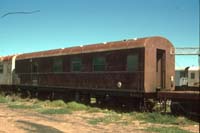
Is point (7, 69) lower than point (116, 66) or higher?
higher

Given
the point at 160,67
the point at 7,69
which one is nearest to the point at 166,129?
the point at 160,67

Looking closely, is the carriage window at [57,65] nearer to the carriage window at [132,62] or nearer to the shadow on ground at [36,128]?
the carriage window at [132,62]

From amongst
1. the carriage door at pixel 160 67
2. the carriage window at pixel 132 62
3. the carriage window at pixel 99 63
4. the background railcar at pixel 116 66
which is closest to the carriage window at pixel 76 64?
the background railcar at pixel 116 66

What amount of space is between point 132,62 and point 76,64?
5.09m

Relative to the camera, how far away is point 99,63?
19562 mm

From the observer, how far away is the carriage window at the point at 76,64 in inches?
835

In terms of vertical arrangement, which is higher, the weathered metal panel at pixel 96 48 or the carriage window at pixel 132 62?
the weathered metal panel at pixel 96 48

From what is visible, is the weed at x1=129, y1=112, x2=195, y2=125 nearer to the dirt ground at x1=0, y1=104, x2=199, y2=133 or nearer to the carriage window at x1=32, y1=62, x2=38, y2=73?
the dirt ground at x1=0, y1=104, x2=199, y2=133

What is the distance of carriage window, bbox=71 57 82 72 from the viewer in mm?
21219

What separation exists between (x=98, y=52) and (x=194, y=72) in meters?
17.2

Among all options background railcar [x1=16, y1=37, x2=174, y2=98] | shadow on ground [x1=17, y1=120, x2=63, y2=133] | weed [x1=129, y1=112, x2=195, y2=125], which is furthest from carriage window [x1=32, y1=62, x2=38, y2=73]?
shadow on ground [x1=17, y1=120, x2=63, y2=133]

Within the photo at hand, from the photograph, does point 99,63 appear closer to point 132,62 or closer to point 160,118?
point 132,62

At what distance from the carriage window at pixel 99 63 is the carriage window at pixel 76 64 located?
1.55 meters

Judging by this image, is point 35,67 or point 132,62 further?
point 35,67
